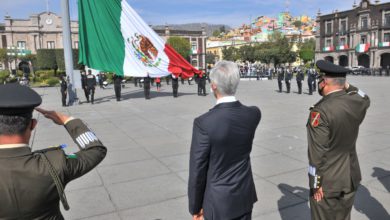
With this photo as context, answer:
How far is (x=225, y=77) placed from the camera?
91.4 inches

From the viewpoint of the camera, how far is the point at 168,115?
11.8m

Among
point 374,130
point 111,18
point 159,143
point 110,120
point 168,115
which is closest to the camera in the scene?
point 159,143

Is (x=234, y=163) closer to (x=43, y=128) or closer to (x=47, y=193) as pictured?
(x=47, y=193)

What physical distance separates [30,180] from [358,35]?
7539 cm

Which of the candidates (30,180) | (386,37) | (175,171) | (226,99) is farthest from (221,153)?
(386,37)

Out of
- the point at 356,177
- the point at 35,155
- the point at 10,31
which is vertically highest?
the point at 10,31

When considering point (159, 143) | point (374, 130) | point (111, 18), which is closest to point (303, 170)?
point (159, 143)

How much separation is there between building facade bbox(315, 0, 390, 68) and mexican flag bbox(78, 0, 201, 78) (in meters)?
59.3

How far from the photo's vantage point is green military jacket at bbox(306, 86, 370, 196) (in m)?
2.68

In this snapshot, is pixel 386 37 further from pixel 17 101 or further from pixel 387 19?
A: pixel 17 101

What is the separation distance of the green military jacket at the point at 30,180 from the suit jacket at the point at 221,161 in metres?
0.81

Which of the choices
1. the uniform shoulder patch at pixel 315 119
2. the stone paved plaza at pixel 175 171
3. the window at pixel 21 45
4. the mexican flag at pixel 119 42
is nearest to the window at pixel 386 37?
the mexican flag at pixel 119 42

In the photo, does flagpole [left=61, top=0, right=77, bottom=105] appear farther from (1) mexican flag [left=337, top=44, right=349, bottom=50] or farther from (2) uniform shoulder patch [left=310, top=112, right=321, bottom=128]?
(1) mexican flag [left=337, top=44, right=349, bottom=50]

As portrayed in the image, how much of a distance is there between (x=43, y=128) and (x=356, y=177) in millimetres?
9057
